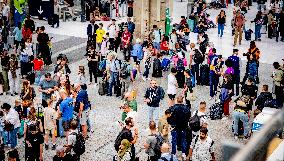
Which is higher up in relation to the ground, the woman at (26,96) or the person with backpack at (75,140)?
the woman at (26,96)

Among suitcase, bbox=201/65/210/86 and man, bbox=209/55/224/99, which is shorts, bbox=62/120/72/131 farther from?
suitcase, bbox=201/65/210/86

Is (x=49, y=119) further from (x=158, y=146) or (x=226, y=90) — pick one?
(x=226, y=90)

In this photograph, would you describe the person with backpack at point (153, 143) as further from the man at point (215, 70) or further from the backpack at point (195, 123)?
the man at point (215, 70)

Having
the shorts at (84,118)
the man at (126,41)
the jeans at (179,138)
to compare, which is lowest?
the jeans at (179,138)

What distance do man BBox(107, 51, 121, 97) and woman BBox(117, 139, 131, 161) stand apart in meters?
5.58

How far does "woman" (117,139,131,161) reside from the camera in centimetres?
930

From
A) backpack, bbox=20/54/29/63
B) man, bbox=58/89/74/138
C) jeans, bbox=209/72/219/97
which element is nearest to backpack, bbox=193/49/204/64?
jeans, bbox=209/72/219/97

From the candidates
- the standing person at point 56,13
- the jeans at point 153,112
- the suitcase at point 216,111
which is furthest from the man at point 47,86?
the standing person at point 56,13

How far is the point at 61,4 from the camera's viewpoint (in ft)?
91.5

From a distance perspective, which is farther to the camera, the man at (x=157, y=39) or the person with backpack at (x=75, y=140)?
the man at (x=157, y=39)

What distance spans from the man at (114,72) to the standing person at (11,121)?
168 inches


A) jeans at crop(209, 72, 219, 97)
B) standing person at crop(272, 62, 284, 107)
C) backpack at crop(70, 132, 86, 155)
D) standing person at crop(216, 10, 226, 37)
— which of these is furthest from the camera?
standing person at crop(216, 10, 226, 37)

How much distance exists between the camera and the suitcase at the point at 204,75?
52.8ft

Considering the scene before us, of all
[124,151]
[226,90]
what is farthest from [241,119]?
[124,151]
